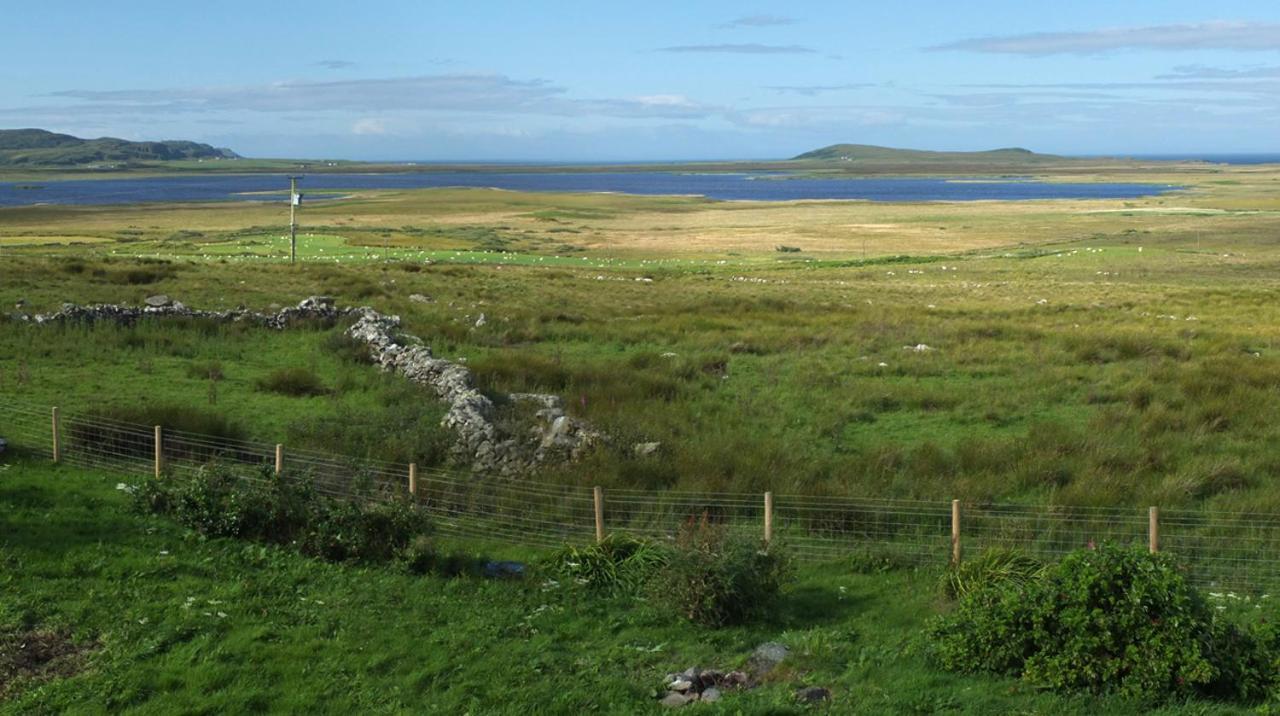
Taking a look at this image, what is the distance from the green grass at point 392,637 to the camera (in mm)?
8727

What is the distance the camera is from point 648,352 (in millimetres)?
28625

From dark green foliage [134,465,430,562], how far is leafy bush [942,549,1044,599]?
19.2 ft

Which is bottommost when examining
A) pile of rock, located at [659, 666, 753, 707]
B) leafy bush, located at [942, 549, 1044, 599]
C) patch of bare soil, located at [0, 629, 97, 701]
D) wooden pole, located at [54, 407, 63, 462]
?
pile of rock, located at [659, 666, 753, 707]

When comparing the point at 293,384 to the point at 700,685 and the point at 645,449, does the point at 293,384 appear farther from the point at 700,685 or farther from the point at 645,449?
the point at 700,685

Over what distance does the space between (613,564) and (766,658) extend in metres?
2.61

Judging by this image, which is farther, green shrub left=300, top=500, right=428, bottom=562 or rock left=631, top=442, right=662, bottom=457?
rock left=631, top=442, right=662, bottom=457

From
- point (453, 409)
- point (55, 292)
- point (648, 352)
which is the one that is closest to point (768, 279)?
point (648, 352)

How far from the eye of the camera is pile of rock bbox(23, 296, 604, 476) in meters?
17.2

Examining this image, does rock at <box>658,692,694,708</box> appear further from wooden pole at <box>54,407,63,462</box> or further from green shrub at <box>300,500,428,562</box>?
wooden pole at <box>54,407,63,462</box>

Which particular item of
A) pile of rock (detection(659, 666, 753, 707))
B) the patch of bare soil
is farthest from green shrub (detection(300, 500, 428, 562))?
pile of rock (detection(659, 666, 753, 707))

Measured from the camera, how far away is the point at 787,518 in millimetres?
14477

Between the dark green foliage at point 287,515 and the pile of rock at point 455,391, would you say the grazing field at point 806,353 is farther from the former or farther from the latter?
the dark green foliage at point 287,515

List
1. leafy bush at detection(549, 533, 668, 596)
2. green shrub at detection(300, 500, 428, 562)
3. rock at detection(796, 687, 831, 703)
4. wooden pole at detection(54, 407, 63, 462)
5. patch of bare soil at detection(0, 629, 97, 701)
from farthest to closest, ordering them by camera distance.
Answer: wooden pole at detection(54, 407, 63, 462) → green shrub at detection(300, 500, 428, 562) → leafy bush at detection(549, 533, 668, 596) → patch of bare soil at detection(0, 629, 97, 701) → rock at detection(796, 687, 831, 703)

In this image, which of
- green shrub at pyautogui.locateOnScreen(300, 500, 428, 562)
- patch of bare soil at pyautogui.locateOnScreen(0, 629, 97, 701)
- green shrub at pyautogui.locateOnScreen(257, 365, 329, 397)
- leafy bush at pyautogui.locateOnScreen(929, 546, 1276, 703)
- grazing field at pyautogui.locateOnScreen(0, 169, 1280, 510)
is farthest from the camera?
green shrub at pyautogui.locateOnScreen(257, 365, 329, 397)
